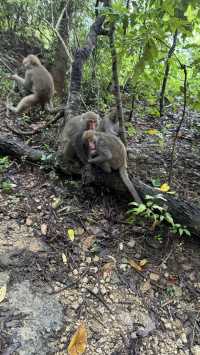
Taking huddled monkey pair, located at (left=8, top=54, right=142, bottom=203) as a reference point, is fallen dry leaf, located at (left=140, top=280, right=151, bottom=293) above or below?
below

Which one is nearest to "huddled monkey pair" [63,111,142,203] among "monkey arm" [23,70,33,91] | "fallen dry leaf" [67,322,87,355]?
"fallen dry leaf" [67,322,87,355]

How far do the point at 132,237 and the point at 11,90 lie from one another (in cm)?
471

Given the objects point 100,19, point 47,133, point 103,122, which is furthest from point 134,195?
point 100,19

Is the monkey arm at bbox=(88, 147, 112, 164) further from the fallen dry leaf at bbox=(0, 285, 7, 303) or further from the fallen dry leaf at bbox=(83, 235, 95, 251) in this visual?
the fallen dry leaf at bbox=(0, 285, 7, 303)

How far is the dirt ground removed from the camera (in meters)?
3.21

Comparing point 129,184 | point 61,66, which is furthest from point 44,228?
point 61,66

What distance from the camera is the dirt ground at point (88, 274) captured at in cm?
321

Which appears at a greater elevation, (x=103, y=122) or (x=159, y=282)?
(x=103, y=122)

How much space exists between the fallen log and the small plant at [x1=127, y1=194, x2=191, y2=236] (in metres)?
0.08

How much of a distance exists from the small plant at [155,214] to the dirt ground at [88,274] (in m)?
0.12

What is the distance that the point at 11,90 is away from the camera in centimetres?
755

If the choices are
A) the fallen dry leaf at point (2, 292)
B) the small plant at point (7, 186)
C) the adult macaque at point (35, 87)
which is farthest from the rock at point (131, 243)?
the adult macaque at point (35, 87)

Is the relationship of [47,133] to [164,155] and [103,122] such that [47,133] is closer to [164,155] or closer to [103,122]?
[103,122]

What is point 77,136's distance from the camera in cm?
507
